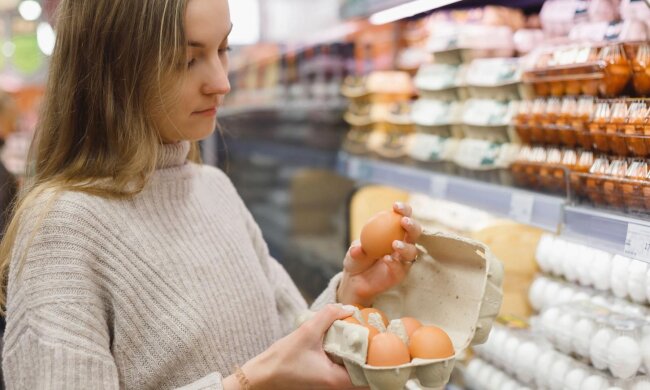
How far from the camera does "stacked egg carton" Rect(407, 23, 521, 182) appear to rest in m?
2.00

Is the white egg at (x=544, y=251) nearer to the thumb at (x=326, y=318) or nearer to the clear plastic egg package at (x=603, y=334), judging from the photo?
the clear plastic egg package at (x=603, y=334)

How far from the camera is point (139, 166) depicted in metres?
1.20

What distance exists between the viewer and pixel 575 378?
1.43 meters

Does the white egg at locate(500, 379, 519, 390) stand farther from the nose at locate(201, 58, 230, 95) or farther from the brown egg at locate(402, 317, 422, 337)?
the nose at locate(201, 58, 230, 95)

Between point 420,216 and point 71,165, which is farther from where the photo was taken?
point 420,216

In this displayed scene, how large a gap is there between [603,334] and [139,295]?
2.94 ft

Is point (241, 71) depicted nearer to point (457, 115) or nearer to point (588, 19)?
point (457, 115)

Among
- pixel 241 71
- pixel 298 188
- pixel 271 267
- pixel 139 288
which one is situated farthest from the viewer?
pixel 241 71

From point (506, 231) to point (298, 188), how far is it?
7.29ft

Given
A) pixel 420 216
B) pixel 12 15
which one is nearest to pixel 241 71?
pixel 12 15

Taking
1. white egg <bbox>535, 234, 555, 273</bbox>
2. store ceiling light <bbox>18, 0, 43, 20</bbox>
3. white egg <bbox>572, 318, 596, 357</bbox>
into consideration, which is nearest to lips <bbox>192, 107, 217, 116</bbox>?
white egg <bbox>572, 318, 596, 357</bbox>

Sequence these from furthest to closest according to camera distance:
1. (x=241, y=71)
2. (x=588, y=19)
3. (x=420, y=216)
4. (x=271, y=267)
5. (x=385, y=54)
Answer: (x=241, y=71) → (x=385, y=54) → (x=420, y=216) → (x=588, y=19) → (x=271, y=267)

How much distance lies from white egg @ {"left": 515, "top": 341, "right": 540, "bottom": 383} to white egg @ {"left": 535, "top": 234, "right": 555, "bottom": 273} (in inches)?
8.6

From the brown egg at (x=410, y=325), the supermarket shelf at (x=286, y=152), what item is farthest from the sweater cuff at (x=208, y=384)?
Answer: the supermarket shelf at (x=286, y=152)
